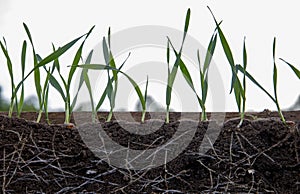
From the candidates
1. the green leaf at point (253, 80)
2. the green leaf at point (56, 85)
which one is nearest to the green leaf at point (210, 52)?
the green leaf at point (253, 80)

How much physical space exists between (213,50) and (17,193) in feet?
1.70

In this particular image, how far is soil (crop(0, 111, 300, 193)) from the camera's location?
81 centimetres

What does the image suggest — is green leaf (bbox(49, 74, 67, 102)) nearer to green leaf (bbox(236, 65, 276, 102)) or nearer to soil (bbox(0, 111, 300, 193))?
soil (bbox(0, 111, 300, 193))

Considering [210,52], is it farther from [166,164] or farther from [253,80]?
[166,164]

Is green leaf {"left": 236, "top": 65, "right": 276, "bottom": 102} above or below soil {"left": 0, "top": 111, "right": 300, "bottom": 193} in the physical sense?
above

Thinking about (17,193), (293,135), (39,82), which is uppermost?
(39,82)

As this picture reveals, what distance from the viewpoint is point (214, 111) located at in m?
0.97

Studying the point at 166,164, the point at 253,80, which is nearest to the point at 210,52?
the point at 253,80

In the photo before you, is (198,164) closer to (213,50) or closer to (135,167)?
(135,167)

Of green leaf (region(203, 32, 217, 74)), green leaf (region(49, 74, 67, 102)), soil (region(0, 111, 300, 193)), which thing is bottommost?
soil (region(0, 111, 300, 193))

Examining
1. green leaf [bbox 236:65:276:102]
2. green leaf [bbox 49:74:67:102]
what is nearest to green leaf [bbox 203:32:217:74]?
green leaf [bbox 236:65:276:102]

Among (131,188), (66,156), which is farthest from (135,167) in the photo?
(66,156)

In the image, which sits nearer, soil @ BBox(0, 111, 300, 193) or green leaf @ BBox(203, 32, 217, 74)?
soil @ BBox(0, 111, 300, 193)

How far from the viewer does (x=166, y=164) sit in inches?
31.9
